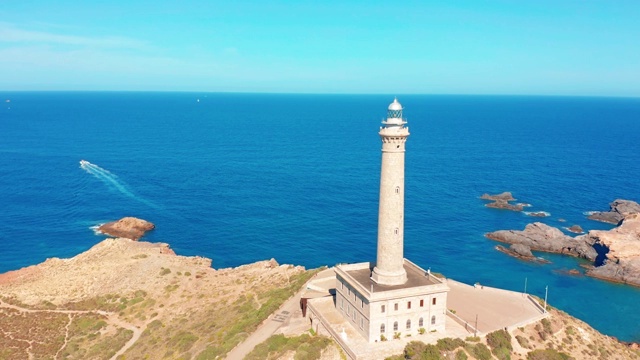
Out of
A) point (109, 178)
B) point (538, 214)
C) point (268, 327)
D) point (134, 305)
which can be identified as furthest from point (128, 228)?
point (538, 214)

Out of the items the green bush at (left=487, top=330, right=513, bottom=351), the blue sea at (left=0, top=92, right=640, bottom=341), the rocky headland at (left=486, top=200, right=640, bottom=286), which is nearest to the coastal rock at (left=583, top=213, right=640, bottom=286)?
the rocky headland at (left=486, top=200, right=640, bottom=286)

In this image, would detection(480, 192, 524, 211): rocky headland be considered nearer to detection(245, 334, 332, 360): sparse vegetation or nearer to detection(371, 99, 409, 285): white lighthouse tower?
detection(371, 99, 409, 285): white lighthouse tower

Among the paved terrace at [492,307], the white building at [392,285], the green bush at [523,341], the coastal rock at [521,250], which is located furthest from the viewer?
the coastal rock at [521,250]

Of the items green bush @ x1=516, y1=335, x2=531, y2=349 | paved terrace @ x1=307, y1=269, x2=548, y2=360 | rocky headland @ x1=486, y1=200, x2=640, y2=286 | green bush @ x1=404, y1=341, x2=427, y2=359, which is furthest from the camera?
rocky headland @ x1=486, y1=200, x2=640, y2=286

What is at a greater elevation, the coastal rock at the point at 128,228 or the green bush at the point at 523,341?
the green bush at the point at 523,341

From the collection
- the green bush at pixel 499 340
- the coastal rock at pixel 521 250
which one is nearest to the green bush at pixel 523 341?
the green bush at pixel 499 340

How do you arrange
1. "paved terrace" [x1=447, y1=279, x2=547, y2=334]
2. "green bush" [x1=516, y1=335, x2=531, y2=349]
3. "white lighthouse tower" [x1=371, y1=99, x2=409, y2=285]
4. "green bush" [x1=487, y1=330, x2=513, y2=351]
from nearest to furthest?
"white lighthouse tower" [x1=371, y1=99, x2=409, y2=285]
"green bush" [x1=487, y1=330, x2=513, y2=351]
"green bush" [x1=516, y1=335, x2=531, y2=349]
"paved terrace" [x1=447, y1=279, x2=547, y2=334]

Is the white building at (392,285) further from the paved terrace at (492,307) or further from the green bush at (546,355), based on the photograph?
the green bush at (546,355)

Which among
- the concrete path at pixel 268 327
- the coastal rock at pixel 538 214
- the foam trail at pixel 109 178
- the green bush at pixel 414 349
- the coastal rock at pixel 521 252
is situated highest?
A: the green bush at pixel 414 349
